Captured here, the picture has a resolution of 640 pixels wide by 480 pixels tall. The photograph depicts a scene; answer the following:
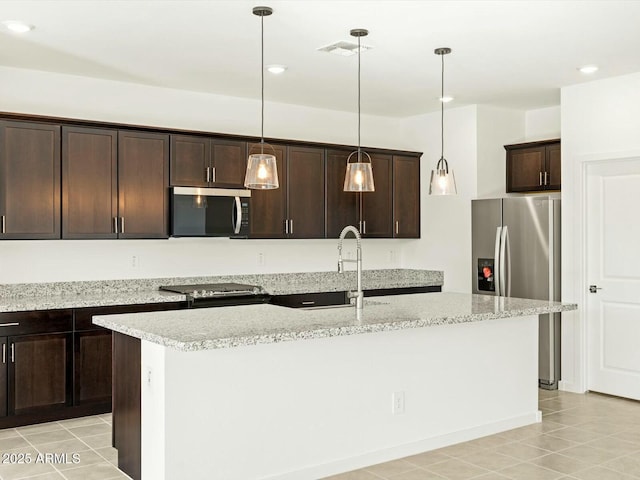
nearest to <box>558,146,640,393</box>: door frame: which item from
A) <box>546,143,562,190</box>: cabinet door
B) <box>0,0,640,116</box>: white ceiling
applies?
<box>546,143,562,190</box>: cabinet door

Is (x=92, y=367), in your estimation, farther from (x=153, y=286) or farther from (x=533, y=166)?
(x=533, y=166)

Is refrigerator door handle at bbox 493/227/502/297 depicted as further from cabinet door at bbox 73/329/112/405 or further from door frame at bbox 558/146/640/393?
cabinet door at bbox 73/329/112/405

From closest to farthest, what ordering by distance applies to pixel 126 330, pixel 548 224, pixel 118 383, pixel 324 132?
pixel 126 330 → pixel 118 383 → pixel 548 224 → pixel 324 132

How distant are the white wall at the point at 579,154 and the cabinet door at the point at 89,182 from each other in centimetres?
377

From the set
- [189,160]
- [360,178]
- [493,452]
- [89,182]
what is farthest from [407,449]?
[89,182]

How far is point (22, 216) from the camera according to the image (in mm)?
4969

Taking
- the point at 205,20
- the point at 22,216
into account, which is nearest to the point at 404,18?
the point at 205,20

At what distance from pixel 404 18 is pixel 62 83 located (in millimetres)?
2903

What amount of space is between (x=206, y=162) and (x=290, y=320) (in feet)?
8.25

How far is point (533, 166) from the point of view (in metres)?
6.62

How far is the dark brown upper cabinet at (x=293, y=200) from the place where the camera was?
20.2 feet

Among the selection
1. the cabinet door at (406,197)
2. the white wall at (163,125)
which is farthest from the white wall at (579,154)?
the white wall at (163,125)

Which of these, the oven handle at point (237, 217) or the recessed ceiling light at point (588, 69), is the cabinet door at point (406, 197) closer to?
the oven handle at point (237, 217)

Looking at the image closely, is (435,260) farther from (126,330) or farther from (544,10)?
(126,330)
